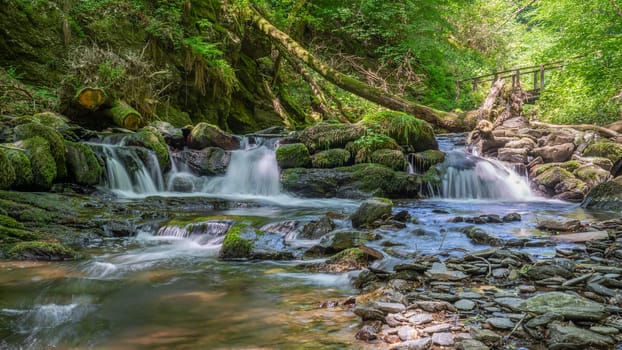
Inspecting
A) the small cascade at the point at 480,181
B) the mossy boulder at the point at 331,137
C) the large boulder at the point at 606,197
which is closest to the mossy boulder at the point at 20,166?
the mossy boulder at the point at 331,137

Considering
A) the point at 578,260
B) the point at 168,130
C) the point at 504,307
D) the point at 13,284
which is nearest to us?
the point at 504,307

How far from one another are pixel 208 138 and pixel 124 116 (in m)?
2.09

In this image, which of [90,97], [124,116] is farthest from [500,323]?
[90,97]

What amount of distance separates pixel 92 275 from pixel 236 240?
1558 mm

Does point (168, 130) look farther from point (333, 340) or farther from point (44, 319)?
point (333, 340)

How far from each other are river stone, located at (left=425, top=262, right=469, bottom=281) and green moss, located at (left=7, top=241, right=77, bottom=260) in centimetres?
381

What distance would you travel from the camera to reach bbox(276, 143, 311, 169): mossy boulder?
34.6ft

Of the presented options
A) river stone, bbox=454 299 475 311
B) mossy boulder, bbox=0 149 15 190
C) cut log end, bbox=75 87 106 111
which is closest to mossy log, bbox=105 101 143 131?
cut log end, bbox=75 87 106 111

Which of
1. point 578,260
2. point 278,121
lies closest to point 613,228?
point 578,260

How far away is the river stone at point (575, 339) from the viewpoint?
86.9 inches

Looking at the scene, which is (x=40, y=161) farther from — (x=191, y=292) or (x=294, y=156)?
(x=294, y=156)

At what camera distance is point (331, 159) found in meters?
10.6

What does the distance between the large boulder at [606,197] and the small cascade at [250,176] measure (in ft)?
21.5

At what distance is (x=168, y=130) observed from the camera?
36.7ft
